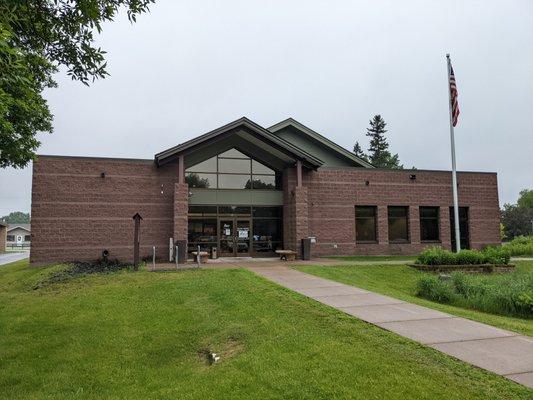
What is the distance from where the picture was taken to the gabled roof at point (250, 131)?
2052 centimetres

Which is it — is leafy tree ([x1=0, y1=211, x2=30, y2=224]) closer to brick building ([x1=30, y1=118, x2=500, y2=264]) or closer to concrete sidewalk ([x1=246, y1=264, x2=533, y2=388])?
brick building ([x1=30, y1=118, x2=500, y2=264])

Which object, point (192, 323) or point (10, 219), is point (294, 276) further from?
point (10, 219)

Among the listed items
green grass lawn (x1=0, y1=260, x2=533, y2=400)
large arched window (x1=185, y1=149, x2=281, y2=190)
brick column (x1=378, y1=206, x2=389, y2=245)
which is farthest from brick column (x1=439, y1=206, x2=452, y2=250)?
green grass lawn (x1=0, y1=260, x2=533, y2=400)

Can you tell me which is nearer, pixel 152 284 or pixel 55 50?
pixel 55 50

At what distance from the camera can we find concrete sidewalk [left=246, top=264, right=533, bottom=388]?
213 inches

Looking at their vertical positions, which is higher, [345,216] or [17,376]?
[345,216]

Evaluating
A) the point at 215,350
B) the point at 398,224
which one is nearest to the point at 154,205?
the point at 398,224

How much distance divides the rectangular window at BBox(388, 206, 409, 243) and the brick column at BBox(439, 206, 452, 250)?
2.15 m

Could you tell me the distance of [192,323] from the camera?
28.8 feet

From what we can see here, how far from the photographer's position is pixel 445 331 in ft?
22.9

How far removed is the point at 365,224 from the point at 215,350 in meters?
18.6

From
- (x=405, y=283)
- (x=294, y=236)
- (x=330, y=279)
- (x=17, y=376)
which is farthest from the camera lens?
(x=294, y=236)

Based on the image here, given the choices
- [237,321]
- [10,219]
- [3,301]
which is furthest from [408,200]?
[10,219]

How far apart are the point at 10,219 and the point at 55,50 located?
7799 inches
